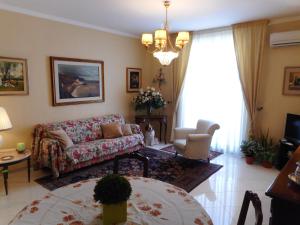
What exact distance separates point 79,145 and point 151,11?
98.3 inches

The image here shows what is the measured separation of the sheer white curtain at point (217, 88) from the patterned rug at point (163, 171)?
966 millimetres

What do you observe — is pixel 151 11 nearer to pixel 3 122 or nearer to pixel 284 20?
pixel 284 20

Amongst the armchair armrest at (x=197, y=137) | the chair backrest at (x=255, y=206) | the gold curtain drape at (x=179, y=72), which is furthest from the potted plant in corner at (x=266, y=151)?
the chair backrest at (x=255, y=206)

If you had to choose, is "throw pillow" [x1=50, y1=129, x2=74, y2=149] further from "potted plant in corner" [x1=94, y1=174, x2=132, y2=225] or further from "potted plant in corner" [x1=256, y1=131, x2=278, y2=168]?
"potted plant in corner" [x1=256, y1=131, x2=278, y2=168]

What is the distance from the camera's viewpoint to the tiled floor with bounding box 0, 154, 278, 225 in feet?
8.38

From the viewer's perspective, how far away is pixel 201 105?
4.94 m

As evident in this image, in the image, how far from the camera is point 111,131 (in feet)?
14.2

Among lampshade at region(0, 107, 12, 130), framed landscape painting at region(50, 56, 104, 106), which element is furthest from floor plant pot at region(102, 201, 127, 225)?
framed landscape painting at region(50, 56, 104, 106)

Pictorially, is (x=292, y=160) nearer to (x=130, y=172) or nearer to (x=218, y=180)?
(x=218, y=180)

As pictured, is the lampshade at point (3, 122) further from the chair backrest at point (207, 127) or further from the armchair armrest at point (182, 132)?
the chair backrest at point (207, 127)

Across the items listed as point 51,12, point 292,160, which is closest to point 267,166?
point 292,160

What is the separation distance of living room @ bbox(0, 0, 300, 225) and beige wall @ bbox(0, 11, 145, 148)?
0.02m

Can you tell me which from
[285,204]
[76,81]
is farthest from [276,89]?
[76,81]

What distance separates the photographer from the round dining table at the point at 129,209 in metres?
1.24
